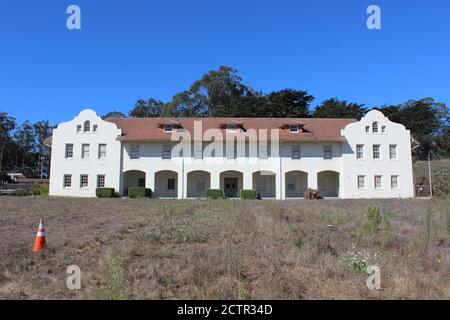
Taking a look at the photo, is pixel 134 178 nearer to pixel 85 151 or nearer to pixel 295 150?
pixel 85 151

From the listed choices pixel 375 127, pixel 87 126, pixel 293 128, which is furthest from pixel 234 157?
pixel 87 126

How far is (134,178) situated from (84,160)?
5190 mm

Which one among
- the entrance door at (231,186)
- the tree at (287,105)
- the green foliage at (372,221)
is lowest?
the green foliage at (372,221)

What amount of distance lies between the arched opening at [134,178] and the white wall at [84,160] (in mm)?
1705

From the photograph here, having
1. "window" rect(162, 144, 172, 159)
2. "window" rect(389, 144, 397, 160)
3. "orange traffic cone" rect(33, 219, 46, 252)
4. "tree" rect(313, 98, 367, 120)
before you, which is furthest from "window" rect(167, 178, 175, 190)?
"tree" rect(313, 98, 367, 120)

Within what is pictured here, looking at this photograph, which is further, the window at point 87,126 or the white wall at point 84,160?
the window at point 87,126

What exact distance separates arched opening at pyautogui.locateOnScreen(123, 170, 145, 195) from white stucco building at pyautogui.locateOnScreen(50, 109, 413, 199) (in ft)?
0.73

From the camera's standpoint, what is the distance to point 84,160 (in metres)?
33.7

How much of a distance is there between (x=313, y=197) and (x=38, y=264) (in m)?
27.9

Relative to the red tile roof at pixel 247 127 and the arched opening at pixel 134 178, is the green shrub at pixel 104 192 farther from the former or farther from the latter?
the red tile roof at pixel 247 127

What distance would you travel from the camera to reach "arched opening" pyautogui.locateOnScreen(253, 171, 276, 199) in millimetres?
34625

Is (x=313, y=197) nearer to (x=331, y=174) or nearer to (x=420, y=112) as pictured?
(x=331, y=174)

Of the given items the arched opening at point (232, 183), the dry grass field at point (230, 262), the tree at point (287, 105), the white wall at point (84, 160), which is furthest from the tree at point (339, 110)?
the dry grass field at point (230, 262)

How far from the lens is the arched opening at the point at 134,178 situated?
34.8 m
